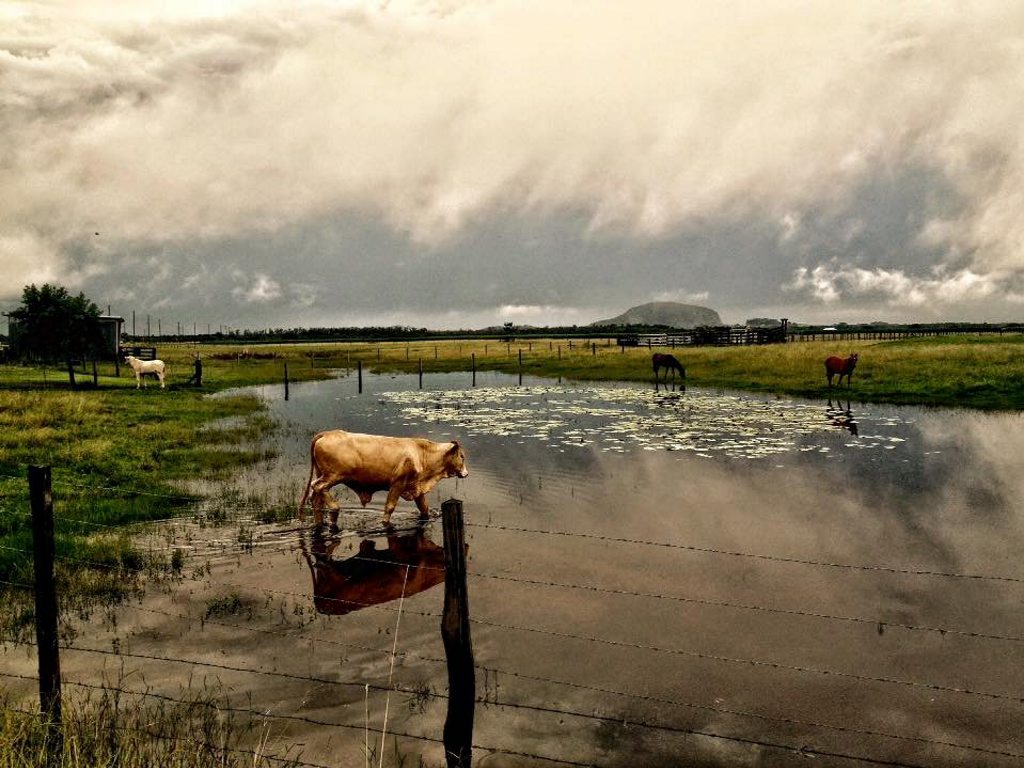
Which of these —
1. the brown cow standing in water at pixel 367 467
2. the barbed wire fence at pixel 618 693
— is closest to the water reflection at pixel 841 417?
the brown cow standing in water at pixel 367 467

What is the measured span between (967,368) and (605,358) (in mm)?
29044

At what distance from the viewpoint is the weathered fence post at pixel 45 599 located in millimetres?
5219

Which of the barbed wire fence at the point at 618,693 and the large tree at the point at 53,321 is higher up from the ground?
the large tree at the point at 53,321

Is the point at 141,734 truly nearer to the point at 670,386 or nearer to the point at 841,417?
the point at 841,417

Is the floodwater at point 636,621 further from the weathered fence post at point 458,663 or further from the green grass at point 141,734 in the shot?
the weathered fence post at point 458,663

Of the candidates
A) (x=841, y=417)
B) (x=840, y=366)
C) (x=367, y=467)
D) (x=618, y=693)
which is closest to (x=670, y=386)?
(x=840, y=366)

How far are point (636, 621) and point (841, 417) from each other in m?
20.1

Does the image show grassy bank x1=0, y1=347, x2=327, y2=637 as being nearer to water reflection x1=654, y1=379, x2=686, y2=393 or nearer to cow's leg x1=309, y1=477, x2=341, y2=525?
cow's leg x1=309, y1=477, x2=341, y2=525

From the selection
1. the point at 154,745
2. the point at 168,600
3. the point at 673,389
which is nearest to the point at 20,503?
the point at 168,600

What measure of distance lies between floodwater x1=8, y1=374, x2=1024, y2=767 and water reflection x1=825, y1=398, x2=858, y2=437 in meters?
6.27

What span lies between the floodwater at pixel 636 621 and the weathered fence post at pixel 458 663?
62 cm

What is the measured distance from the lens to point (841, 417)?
25.0 meters

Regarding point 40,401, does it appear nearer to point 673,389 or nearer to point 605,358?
point 673,389

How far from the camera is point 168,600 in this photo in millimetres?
8453
